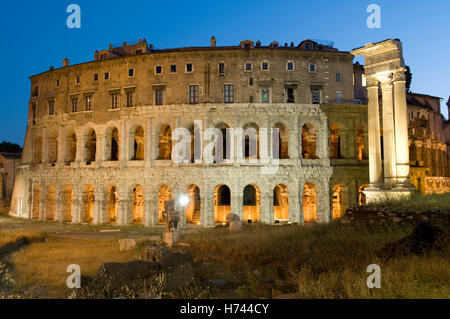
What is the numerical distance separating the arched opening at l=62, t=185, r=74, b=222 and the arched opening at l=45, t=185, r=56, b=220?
2.41 m

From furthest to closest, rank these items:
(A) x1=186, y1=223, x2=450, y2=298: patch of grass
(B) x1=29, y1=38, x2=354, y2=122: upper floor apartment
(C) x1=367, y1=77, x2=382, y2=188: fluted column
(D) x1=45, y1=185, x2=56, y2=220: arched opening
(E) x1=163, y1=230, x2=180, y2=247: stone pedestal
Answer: (D) x1=45, y1=185, x2=56, y2=220: arched opening → (B) x1=29, y1=38, x2=354, y2=122: upper floor apartment → (C) x1=367, y1=77, x2=382, y2=188: fluted column → (E) x1=163, y1=230, x2=180, y2=247: stone pedestal → (A) x1=186, y1=223, x2=450, y2=298: patch of grass

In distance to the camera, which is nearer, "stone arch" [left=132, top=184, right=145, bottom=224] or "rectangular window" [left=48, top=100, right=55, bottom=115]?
"stone arch" [left=132, top=184, right=145, bottom=224]

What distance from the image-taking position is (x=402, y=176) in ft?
62.7

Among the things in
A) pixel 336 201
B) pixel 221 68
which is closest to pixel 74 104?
pixel 221 68

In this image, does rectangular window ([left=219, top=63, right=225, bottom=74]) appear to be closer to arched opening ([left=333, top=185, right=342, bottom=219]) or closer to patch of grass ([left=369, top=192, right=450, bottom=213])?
arched opening ([left=333, top=185, right=342, bottom=219])

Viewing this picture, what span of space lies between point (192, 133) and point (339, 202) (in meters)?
15.3

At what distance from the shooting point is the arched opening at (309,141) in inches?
1271

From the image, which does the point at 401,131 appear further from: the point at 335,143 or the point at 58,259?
the point at 58,259

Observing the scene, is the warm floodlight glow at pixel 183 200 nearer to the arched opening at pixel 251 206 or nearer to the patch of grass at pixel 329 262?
the arched opening at pixel 251 206

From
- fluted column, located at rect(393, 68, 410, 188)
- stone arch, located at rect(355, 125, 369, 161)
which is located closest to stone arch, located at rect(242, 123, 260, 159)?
stone arch, located at rect(355, 125, 369, 161)

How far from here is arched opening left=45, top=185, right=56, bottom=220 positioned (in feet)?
117

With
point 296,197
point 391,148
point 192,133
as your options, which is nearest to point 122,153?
point 192,133

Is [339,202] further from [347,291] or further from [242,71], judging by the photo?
[347,291]

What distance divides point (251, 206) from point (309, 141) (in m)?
8.47
